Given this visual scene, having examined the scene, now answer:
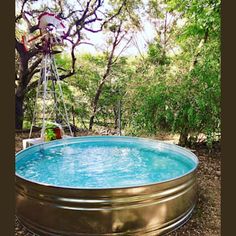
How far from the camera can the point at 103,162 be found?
5.61 m

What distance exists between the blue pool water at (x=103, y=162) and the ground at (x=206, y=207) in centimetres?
41

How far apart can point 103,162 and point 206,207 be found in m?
2.36

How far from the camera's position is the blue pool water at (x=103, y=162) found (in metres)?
4.62

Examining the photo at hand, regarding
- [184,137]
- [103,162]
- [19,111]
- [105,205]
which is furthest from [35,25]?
[105,205]

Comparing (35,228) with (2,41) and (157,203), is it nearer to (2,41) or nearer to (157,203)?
(157,203)

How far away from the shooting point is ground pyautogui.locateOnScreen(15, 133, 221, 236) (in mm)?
3228

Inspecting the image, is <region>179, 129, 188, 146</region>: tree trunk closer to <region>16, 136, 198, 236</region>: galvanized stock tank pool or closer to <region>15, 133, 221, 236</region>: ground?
<region>15, 133, 221, 236</region>: ground

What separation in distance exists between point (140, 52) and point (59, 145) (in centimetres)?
641

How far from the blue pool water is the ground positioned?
1.36 ft

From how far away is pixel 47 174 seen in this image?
493 centimetres

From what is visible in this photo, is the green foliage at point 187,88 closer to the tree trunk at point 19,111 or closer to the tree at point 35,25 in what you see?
the tree at point 35,25

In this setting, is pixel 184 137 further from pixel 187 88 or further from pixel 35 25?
pixel 35 25

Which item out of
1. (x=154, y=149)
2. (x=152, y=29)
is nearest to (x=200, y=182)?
(x=154, y=149)

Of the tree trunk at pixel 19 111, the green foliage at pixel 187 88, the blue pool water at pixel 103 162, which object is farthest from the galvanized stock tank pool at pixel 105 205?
the tree trunk at pixel 19 111
